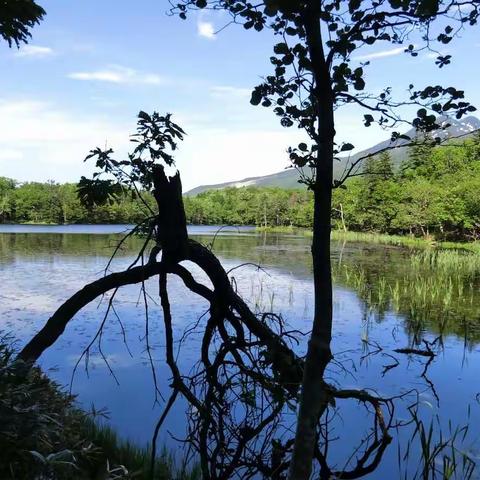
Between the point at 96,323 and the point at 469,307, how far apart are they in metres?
9.90

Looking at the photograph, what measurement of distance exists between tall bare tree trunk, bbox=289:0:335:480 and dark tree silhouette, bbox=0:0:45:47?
432 centimetres

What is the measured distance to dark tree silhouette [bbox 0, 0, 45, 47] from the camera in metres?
4.82

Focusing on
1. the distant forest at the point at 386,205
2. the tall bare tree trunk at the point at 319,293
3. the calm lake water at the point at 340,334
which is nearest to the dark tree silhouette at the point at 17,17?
the calm lake water at the point at 340,334

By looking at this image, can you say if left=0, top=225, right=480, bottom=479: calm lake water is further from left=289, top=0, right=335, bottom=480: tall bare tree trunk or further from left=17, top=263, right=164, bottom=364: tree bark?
left=289, top=0, right=335, bottom=480: tall bare tree trunk

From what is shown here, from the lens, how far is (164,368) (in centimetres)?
816

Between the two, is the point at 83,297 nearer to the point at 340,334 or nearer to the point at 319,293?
the point at 319,293

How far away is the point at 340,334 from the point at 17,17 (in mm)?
8457

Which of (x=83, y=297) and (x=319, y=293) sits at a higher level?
(x=319, y=293)

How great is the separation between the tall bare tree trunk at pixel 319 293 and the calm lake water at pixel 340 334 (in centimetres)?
268

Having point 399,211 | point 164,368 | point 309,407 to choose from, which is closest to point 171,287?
point 164,368

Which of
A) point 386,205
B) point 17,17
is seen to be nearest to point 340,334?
point 17,17

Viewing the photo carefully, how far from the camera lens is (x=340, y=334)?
1076 centimetres

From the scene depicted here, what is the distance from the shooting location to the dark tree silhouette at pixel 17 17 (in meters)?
4.82

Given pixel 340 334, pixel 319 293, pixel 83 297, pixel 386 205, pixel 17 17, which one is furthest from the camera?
pixel 386 205
